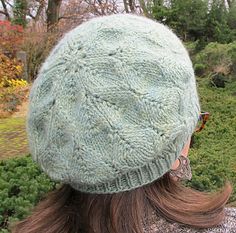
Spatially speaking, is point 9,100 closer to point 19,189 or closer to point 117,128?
point 19,189

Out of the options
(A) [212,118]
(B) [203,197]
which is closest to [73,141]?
(B) [203,197]

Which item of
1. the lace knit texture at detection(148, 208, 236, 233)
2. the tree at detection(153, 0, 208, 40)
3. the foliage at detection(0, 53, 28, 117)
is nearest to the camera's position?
the lace knit texture at detection(148, 208, 236, 233)

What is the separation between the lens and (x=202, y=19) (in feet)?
46.9

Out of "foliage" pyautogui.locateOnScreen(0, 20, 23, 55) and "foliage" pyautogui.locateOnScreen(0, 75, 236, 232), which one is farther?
"foliage" pyautogui.locateOnScreen(0, 20, 23, 55)

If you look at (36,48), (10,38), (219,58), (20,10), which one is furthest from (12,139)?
(20,10)

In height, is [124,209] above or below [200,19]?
above

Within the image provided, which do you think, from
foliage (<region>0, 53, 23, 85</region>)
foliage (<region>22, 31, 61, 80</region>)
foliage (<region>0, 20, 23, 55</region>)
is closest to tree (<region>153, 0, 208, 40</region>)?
foliage (<region>22, 31, 61, 80</region>)

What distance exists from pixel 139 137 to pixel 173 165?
0.77 feet

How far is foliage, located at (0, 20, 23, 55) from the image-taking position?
15.6 meters

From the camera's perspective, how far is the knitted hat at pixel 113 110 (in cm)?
145

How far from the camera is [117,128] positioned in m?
1.44

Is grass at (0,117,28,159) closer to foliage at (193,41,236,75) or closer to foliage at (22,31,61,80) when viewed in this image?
foliage at (193,41,236,75)

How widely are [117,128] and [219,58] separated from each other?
1100 cm

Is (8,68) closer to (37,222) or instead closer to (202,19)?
(202,19)
